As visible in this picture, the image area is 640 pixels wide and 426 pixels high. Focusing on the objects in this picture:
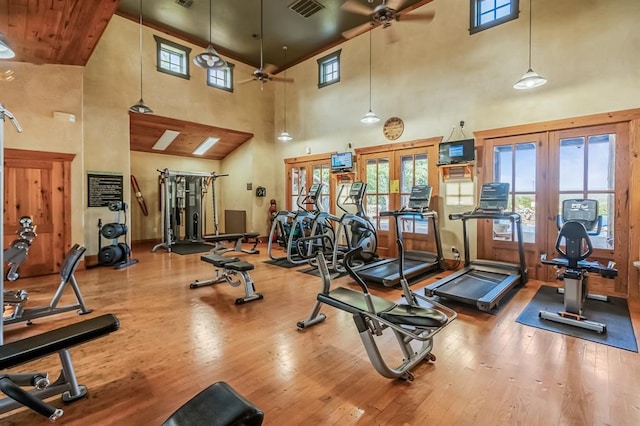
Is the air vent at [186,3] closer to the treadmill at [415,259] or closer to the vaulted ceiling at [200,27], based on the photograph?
the vaulted ceiling at [200,27]

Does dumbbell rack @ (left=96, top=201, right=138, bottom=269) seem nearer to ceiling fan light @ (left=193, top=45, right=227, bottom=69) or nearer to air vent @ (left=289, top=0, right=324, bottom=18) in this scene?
ceiling fan light @ (left=193, top=45, right=227, bottom=69)

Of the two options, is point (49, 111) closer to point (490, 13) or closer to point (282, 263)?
point (282, 263)

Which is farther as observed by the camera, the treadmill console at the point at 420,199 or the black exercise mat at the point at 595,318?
the treadmill console at the point at 420,199

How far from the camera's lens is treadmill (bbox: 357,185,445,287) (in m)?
5.05

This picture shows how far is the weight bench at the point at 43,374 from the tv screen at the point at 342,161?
19.5 ft

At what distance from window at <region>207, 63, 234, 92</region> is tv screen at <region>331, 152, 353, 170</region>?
3620mm

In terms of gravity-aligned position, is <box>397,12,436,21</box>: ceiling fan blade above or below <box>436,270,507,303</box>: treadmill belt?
above

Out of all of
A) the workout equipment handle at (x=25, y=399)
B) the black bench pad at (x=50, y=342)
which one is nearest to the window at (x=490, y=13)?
the black bench pad at (x=50, y=342)

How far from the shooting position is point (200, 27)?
6.98 meters

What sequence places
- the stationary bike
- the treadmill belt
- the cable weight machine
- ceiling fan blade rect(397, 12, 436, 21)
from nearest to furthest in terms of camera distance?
the stationary bike
the treadmill belt
ceiling fan blade rect(397, 12, 436, 21)
the cable weight machine

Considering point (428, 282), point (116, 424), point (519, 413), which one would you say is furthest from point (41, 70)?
point (519, 413)

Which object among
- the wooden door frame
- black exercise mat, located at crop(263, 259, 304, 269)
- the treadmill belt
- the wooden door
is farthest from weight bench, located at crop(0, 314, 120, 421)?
the wooden door frame

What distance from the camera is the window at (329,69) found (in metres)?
7.84

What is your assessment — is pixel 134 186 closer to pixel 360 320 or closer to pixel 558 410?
pixel 360 320
